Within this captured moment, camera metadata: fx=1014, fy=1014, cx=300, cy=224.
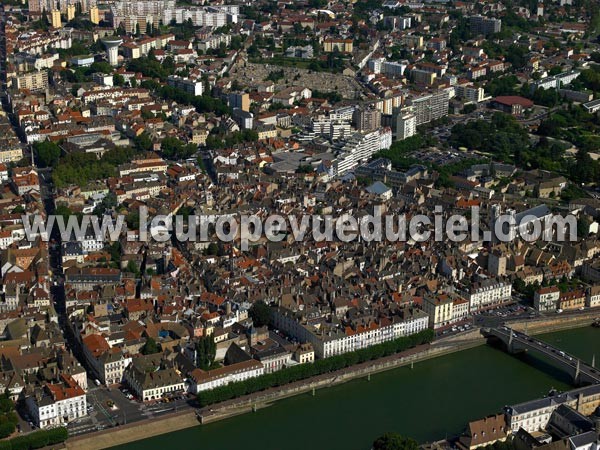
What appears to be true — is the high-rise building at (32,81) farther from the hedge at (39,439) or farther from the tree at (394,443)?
the tree at (394,443)

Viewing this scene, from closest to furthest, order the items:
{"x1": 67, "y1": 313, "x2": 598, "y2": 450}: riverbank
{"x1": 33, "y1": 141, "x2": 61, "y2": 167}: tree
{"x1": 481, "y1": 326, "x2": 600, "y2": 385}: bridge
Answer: {"x1": 67, "y1": 313, "x2": 598, "y2": 450}: riverbank, {"x1": 481, "y1": 326, "x2": 600, "y2": 385}: bridge, {"x1": 33, "y1": 141, "x2": 61, "y2": 167}: tree

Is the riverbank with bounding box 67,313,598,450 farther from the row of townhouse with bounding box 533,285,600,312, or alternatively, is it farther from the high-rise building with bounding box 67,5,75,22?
the high-rise building with bounding box 67,5,75,22

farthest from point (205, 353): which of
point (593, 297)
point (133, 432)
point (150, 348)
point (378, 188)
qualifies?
point (378, 188)

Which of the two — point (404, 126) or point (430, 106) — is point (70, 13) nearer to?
point (430, 106)

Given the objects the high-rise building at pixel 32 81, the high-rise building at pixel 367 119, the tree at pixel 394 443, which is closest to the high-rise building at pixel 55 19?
the high-rise building at pixel 32 81

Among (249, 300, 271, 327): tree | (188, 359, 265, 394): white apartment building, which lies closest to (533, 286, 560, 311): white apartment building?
(249, 300, 271, 327): tree

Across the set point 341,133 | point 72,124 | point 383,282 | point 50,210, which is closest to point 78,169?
point 50,210
